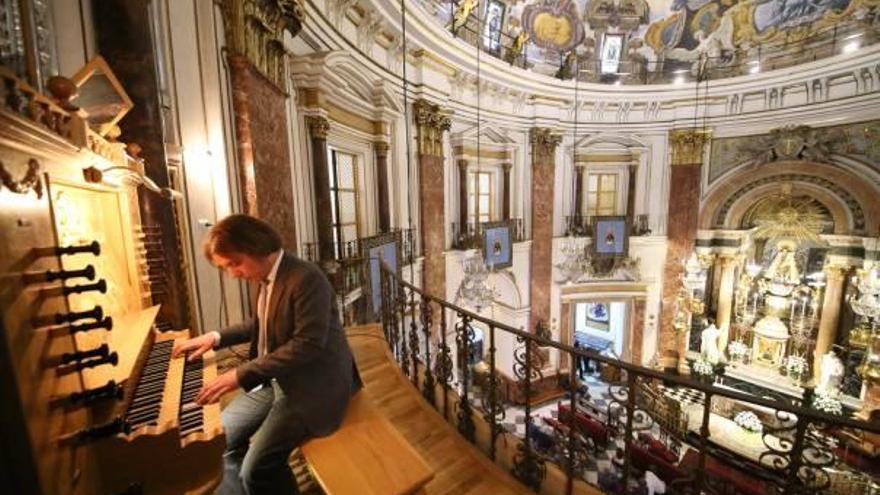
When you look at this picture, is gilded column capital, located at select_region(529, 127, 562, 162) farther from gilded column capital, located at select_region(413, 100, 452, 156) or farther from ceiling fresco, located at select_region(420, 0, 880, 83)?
gilded column capital, located at select_region(413, 100, 452, 156)

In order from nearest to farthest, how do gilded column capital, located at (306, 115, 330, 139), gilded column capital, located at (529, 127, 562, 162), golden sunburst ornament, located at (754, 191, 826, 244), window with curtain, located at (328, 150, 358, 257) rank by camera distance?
gilded column capital, located at (306, 115, 330, 139)
window with curtain, located at (328, 150, 358, 257)
golden sunburst ornament, located at (754, 191, 826, 244)
gilded column capital, located at (529, 127, 562, 162)

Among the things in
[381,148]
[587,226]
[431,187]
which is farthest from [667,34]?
[381,148]

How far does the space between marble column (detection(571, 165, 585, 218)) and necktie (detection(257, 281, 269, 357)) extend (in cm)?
1010

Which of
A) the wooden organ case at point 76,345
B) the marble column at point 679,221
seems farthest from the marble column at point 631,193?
the wooden organ case at point 76,345

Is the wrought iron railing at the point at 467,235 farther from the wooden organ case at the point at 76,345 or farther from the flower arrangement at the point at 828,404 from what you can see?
the flower arrangement at the point at 828,404

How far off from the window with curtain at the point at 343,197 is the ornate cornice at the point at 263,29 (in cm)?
175

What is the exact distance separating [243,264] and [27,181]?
28.7 inches

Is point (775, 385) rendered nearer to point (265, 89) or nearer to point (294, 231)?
point (294, 231)

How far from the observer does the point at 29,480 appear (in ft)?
2.32

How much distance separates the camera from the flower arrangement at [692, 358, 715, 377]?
962 centimetres

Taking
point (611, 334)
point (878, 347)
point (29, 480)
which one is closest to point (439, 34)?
point (29, 480)

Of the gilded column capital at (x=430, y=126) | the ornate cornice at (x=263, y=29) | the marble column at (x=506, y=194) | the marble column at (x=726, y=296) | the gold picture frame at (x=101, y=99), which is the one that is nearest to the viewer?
the gold picture frame at (x=101, y=99)

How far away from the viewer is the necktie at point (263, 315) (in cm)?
162

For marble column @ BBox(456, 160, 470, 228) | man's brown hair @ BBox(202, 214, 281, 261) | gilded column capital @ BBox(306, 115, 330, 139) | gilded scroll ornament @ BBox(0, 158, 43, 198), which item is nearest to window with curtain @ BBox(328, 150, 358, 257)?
gilded column capital @ BBox(306, 115, 330, 139)
